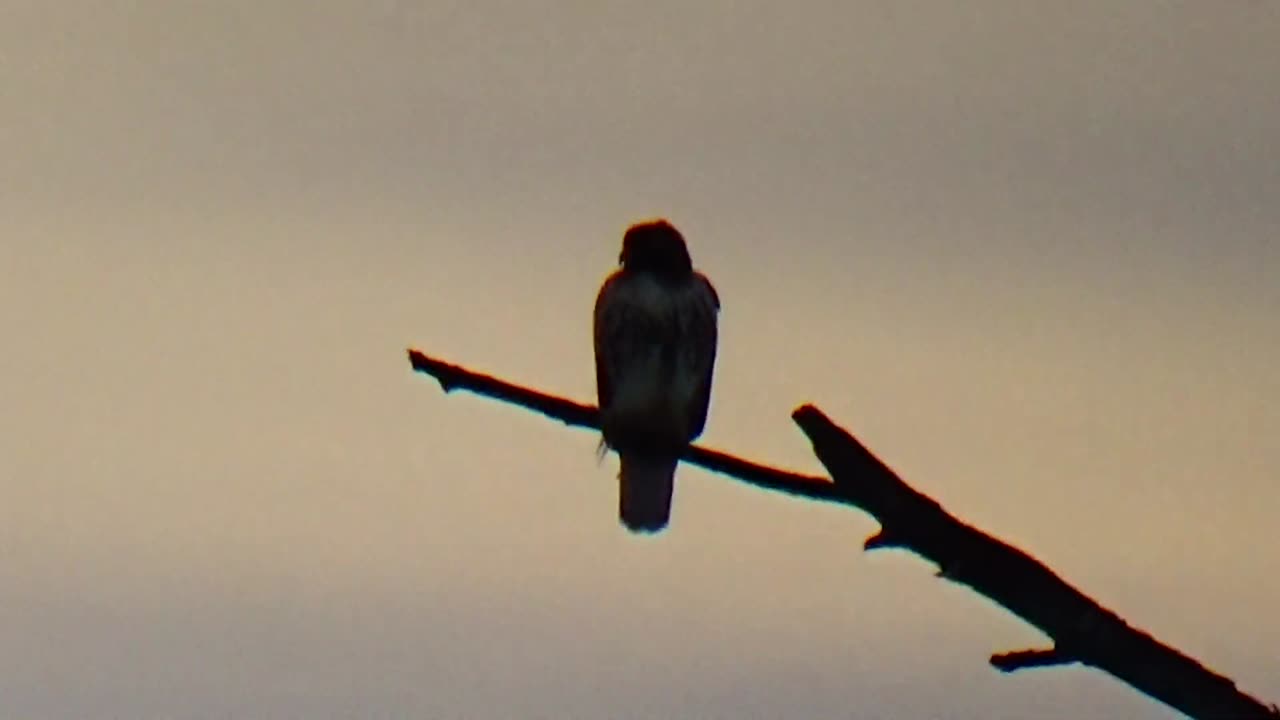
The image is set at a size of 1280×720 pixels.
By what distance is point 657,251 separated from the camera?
353 inches

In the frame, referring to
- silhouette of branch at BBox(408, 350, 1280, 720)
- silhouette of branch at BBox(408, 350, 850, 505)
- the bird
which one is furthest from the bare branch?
the bird

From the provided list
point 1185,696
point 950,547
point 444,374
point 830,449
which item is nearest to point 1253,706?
point 1185,696

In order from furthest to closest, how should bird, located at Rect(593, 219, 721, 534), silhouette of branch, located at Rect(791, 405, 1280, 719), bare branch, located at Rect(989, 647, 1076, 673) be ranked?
bird, located at Rect(593, 219, 721, 534), bare branch, located at Rect(989, 647, 1076, 673), silhouette of branch, located at Rect(791, 405, 1280, 719)

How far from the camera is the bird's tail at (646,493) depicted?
9062 millimetres

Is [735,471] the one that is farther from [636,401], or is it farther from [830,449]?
[636,401]

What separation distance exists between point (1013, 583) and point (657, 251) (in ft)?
16.9

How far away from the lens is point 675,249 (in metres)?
8.98

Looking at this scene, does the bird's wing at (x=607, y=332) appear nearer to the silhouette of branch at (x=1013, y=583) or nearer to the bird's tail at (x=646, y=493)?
the bird's tail at (x=646, y=493)

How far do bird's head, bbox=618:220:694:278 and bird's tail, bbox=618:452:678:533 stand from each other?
853mm

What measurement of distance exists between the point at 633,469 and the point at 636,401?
33 centimetres

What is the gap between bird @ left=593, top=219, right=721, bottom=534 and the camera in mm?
8930

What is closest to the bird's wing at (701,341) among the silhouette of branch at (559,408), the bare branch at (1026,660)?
the silhouette of branch at (559,408)

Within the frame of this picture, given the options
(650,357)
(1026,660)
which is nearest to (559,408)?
(1026,660)

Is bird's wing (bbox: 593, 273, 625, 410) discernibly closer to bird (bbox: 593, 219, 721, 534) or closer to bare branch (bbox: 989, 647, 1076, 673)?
bird (bbox: 593, 219, 721, 534)
